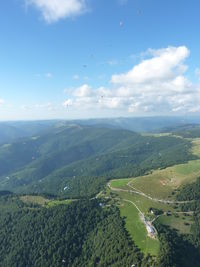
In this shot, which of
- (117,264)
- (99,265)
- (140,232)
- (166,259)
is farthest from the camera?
(140,232)

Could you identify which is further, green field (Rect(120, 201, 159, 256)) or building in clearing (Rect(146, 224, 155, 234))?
building in clearing (Rect(146, 224, 155, 234))

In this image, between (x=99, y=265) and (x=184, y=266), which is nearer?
(x=184, y=266)

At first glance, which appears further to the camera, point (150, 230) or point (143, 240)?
point (150, 230)

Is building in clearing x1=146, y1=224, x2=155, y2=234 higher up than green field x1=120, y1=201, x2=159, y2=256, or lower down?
higher up

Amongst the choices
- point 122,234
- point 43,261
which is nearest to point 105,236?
point 122,234

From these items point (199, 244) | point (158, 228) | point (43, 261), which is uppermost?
point (158, 228)

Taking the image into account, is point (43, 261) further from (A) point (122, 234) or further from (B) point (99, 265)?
(A) point (122, 234)

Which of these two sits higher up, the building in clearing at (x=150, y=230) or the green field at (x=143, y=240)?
the building in clearing at (x=150, y=230)

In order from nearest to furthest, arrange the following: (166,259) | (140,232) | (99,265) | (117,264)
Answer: (166,259)
(117,264)
(99,265)
(140,232)

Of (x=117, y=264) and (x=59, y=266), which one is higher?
(x=117, y=264)

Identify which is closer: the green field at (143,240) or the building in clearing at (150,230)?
the green field at (143,240)

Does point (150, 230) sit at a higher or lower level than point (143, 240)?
higher
